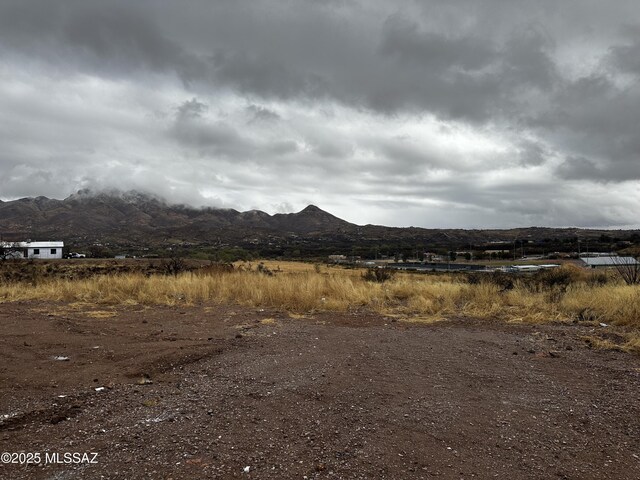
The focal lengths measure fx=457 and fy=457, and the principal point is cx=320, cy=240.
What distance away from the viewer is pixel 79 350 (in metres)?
6.77

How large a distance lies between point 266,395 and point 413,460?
6.23 feet

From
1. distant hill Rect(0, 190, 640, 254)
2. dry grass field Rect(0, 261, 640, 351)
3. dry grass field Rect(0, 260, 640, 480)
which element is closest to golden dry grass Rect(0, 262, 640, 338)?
dry grass field Rect(0, 261, 640, 351)

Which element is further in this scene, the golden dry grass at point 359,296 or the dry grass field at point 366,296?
the golden dry grass at point 359,296

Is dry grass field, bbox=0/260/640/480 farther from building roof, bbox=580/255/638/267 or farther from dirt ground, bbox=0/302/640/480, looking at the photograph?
building roof, bbox=580/255/638/267

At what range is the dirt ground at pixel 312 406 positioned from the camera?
11.3 feet

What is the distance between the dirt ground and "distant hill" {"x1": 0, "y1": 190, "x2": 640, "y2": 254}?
6693 centimetres

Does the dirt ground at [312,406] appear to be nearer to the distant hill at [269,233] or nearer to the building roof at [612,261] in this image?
the building roof at [612,261]

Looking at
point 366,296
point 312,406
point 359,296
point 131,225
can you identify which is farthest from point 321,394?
point 131,225

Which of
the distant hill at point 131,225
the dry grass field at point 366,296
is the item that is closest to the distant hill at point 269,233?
the distant hill at point 131,225

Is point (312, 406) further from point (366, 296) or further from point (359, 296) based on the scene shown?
point (366, 296)

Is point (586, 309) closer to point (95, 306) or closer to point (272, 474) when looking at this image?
point (272, 474)

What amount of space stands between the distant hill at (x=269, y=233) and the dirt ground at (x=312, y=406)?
220 ft

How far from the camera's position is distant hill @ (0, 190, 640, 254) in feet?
291

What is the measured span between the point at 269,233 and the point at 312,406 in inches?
5303
